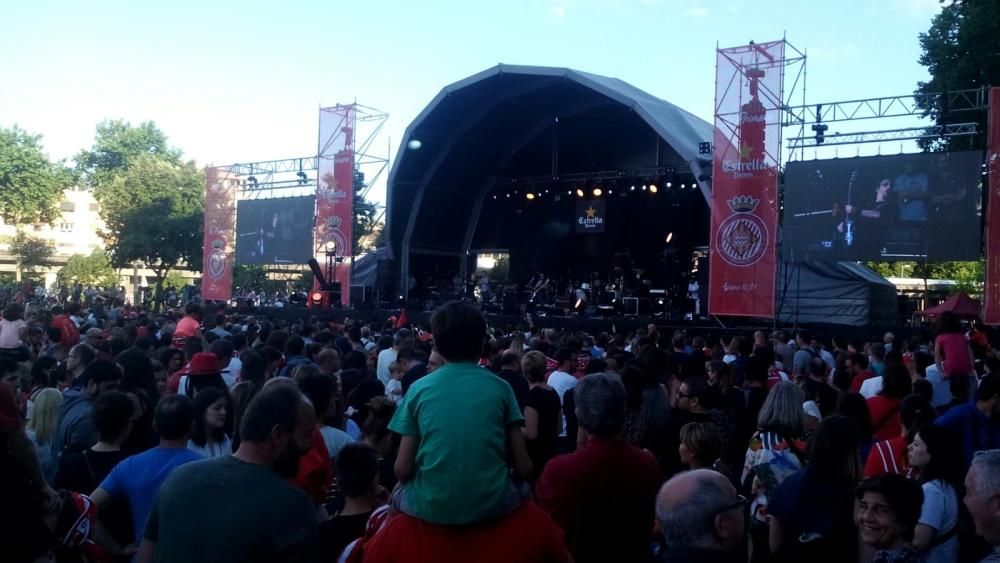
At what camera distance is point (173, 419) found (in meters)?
3.13

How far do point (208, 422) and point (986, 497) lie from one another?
10.0 feet

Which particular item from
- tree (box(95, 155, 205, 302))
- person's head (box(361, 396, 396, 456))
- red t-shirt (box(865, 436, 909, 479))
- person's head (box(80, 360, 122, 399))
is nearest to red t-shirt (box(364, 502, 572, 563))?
person's head (box(361, 396, 396, 456))

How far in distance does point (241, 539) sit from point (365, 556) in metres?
0.39

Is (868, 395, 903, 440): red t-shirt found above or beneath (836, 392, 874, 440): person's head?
beneath

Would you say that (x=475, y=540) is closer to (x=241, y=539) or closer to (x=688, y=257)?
(x=241, y=539)

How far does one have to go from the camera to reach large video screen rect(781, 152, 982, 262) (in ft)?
49.3

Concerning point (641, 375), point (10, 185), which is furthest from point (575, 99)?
point (10, 185)

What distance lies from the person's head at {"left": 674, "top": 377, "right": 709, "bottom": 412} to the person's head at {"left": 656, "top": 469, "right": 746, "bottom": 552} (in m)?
2.22

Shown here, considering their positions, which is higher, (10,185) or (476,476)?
(10,185)

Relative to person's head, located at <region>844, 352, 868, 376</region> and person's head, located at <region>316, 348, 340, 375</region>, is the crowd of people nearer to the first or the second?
person's head, located at <region>316, 348, 340, 375</region>

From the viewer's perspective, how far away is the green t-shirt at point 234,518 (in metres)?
1.97

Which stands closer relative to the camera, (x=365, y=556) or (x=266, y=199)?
(x=365, y=556)

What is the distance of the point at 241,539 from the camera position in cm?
196

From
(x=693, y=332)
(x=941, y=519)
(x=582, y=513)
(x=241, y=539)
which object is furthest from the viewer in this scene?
(x=693, y=332)
